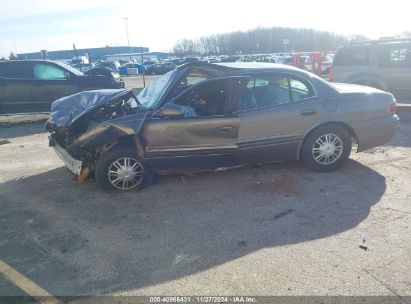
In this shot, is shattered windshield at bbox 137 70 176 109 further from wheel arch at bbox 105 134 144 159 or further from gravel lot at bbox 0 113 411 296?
gravel lot at bbox 0 113 411 296

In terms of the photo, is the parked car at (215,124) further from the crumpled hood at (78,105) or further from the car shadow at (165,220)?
the car shadow at (165,220)

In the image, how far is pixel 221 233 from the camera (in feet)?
12.2

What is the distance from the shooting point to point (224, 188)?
16.1 feet

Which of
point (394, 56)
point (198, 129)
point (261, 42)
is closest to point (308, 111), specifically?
point (198, 129)

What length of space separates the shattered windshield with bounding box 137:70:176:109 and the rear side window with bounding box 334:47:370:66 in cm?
650

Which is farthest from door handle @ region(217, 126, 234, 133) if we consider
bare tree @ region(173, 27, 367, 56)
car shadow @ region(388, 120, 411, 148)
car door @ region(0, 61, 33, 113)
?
bare tree @ region(173, 27, 367, 56)

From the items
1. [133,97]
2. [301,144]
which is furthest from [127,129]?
[301,144]

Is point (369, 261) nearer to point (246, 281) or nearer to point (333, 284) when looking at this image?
point (333, 284)

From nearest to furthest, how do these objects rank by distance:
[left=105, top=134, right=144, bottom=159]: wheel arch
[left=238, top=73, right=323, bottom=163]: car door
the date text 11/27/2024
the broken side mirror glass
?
1. the date text 11/27/2024
2. [left=105, top=134, right=144, bottom=159]: wheel arch
3. [left=238, top=73, right=323, bottom=163]: car door
4. the broken side mirror glass

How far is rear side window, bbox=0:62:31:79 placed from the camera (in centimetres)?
1028

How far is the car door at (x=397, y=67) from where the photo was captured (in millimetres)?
9289

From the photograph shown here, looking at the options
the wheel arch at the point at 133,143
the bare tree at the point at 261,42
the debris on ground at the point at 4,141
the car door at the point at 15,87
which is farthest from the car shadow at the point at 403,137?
the bare tree at the point at 261,42

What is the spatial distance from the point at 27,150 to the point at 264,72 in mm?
5273

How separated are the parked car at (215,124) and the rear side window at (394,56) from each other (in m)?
5.00
